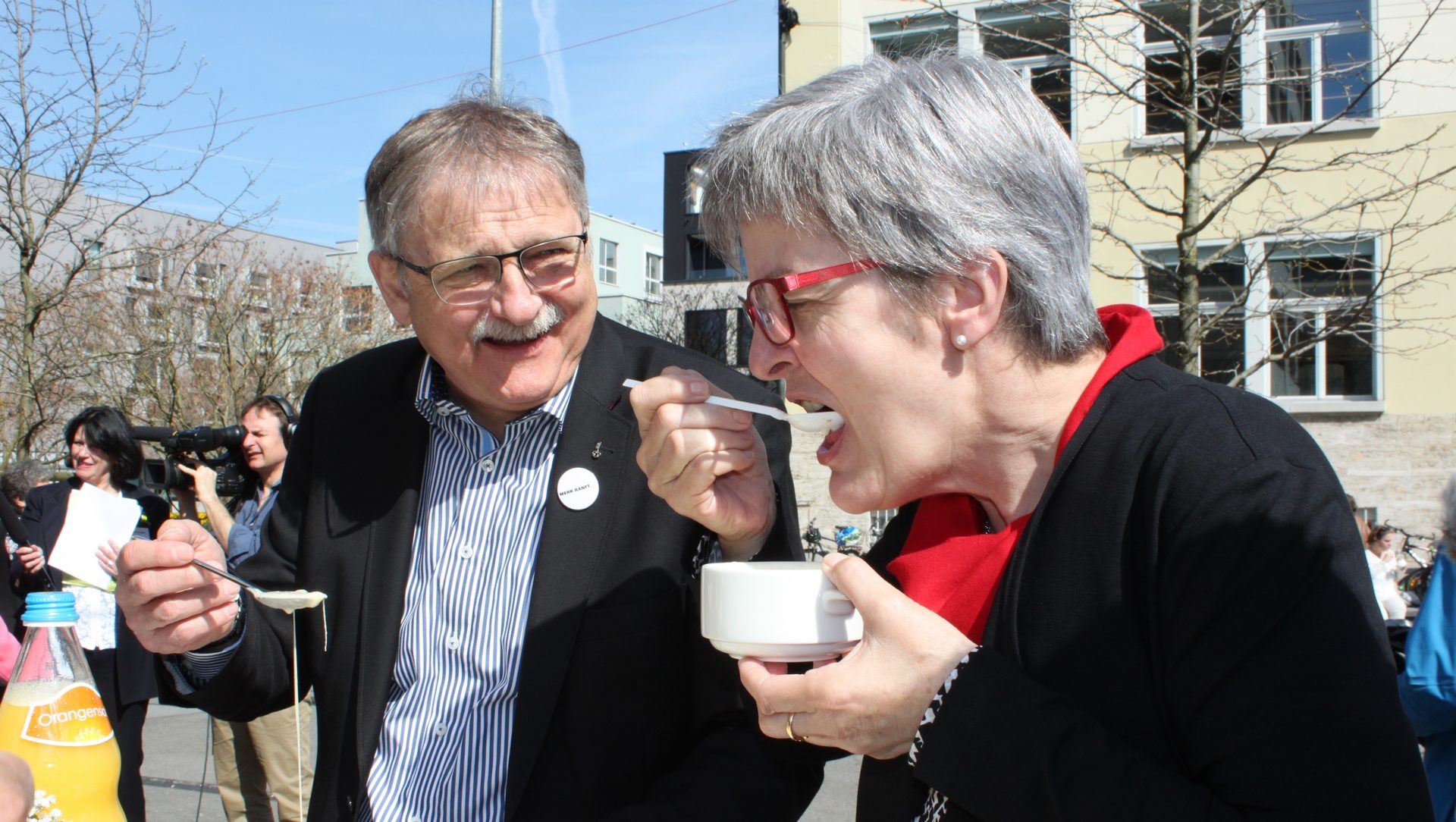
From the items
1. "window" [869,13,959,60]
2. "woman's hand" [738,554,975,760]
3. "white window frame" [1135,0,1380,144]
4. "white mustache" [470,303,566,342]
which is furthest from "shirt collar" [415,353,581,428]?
"white window frame" [1135,0,1380,144]

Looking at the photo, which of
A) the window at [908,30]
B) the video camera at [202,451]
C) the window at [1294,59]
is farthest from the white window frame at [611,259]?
the video camera at [202,451]

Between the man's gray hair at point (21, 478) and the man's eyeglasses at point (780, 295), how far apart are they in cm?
744

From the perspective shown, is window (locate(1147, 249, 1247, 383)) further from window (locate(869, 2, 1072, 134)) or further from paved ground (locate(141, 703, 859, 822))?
paved ground (locate(141, 703, 859, 822))

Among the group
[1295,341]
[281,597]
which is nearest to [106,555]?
[281,597]

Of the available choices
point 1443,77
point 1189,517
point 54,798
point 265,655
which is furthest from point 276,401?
point 1443,77

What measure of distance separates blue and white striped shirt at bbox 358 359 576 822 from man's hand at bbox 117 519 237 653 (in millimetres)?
316

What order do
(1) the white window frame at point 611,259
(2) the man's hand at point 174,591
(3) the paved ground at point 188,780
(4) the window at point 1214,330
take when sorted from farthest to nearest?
(1) the white window frame at point 611,259
(4) the window at point 1214,330
(3) the paved ground at point 188,780
(2) the man's hand at point 174,591

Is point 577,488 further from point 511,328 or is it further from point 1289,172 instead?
point 1289,172

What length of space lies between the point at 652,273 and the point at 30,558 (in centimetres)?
4865

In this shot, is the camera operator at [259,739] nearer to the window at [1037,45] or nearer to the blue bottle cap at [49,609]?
the blue bottle cap at [49,609]

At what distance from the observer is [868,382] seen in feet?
4.58

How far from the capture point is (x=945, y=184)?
1328mm

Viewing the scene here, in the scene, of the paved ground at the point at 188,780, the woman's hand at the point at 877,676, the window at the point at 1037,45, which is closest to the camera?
the woman's hand at the point at 877,676

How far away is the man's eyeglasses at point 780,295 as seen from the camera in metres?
1.40
